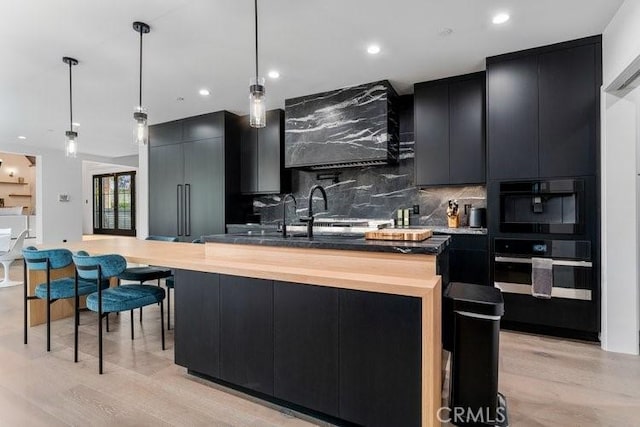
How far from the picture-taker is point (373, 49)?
316cm

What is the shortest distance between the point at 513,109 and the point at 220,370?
3.43 meters

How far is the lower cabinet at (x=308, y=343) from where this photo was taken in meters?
1.58

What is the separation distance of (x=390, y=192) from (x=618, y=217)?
2.33m

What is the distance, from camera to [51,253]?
2.77 metres

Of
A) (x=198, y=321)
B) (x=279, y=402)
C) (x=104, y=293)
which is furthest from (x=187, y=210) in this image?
(x=279, y=402)

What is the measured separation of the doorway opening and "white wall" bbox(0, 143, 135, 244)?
233 centimetres

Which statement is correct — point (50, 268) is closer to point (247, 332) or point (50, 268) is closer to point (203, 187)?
point (247, 332)

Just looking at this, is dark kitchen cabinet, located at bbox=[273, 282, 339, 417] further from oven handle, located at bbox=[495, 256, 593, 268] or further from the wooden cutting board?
oven handle, located at bbox=[495, 256, 593, 268]

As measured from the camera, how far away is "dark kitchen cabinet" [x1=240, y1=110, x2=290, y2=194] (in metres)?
4.98

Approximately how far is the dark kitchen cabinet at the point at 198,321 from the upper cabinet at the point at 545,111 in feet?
9.44

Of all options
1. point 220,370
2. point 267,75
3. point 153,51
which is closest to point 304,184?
point 267,75

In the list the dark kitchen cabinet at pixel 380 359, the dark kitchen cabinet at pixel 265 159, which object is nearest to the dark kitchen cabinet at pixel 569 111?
the dark kitchen cabinet at pixel 380 359

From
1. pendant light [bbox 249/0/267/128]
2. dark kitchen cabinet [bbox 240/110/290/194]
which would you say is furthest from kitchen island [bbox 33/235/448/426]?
dark kitchen cabinet [bbox 240/110/290/194]

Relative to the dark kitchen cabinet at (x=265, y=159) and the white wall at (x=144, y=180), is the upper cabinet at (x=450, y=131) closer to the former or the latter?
the dark kitchen cabinet at (x=265, y=159)
